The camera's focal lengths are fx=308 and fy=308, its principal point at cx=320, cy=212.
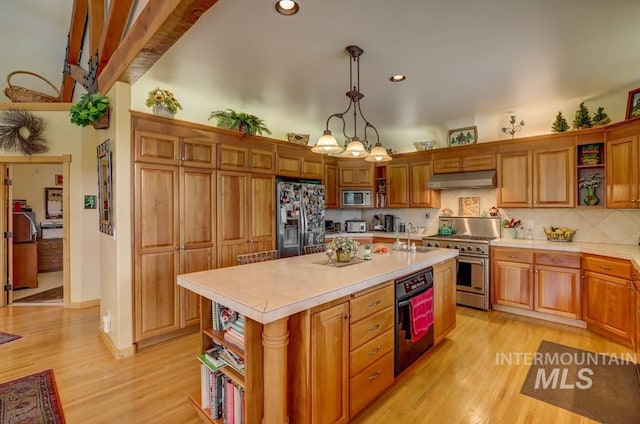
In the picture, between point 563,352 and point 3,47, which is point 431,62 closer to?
point 563,352

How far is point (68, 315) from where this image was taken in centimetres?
406

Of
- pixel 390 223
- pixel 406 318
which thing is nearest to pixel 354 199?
pixel 390 223

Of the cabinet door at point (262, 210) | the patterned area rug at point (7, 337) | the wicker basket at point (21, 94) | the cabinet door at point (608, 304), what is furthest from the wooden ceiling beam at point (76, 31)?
the cabinet door at point (608, 304)

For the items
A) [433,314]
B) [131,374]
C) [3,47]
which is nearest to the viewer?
[131,374]

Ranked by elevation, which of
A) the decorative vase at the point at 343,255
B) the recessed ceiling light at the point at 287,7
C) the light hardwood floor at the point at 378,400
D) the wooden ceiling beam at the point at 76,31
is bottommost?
the light hardwood floor at the point at 378,400

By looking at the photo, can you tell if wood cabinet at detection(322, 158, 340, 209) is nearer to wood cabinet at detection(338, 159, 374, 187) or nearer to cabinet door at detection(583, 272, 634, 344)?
wood cabinet at detection(338, 159, 374, 187)

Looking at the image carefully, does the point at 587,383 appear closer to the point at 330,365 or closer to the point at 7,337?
the point at 330,365

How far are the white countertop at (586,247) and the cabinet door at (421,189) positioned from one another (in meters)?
1.20

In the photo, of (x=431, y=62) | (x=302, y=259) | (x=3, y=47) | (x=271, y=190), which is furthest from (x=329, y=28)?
(x=3, y=47)

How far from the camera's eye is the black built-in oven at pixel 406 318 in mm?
2352

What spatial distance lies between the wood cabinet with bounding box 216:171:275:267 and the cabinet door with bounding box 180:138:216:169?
19 cm

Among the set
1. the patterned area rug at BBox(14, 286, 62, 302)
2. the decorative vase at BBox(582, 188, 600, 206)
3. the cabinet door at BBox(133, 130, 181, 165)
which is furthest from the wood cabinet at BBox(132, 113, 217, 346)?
the decorative vase at BBox(582, 188, 600, 206)

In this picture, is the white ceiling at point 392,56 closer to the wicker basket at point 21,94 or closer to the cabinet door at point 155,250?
the wicker basket at point 21,94

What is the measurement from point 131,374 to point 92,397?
0.33 m
